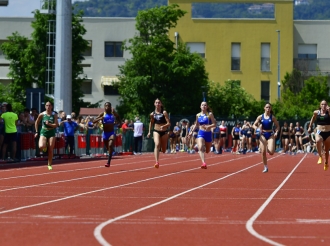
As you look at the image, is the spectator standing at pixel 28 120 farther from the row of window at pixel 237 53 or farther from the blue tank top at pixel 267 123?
the row of window at pixel 237 53

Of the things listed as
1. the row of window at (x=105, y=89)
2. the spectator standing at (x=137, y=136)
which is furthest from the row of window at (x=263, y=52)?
the spectator standing at (x=137, y=136)

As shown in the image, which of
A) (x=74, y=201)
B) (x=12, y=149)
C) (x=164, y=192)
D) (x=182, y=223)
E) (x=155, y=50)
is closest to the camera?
(x=182, y=223)

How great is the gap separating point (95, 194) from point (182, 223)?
5.07m

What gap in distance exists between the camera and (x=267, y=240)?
31.6 ft

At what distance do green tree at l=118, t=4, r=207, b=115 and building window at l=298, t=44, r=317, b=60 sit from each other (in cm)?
1652

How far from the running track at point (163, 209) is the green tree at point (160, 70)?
138ft

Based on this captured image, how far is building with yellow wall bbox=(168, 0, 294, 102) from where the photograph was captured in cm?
7838

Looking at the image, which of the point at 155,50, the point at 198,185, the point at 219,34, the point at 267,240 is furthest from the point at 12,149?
the point at 219,34

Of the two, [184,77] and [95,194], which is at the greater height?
[184,77]

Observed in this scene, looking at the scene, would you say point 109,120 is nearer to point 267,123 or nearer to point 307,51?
point 267,123

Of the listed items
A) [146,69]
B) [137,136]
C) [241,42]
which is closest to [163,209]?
[137,136]

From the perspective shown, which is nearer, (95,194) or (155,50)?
(95,194)

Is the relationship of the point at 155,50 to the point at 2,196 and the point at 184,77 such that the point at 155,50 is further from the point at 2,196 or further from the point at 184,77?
the point at 2,196

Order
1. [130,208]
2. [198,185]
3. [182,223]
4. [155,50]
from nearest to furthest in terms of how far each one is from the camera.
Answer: [182,223] < [130,208] < [198,185] < [155,50]
